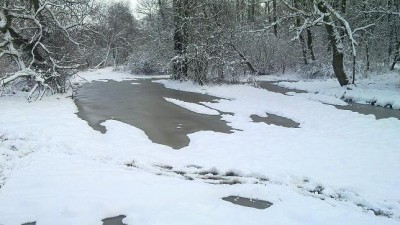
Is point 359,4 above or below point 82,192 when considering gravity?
above

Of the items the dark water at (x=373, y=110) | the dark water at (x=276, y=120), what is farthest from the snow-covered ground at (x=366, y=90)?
the dark water at (x=276, y=120)

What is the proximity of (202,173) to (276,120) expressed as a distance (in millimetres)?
5883

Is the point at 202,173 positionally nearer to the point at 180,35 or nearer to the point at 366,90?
the point at 366,90

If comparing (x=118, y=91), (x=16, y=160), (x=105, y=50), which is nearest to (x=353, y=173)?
(x=16, y=160)

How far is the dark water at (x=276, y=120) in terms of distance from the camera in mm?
12294

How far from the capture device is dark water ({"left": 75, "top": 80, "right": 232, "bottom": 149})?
11.3m

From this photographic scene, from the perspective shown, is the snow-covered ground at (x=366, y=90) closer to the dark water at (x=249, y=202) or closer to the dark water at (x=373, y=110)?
the dark water at (x=373, y=110)

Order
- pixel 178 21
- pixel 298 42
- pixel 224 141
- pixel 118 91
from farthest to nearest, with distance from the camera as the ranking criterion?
pixel 298 42 → pixel 178 21 → pixel 118 91 → pixel 224 141

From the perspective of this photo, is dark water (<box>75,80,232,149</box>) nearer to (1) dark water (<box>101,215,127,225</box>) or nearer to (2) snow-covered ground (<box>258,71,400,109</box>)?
(1) dark water (<box>101,215,127,225</box>)

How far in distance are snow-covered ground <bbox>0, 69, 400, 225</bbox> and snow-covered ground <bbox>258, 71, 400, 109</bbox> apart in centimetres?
415

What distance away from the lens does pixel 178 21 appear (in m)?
22.6

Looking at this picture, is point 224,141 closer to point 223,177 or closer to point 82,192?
point 223,177

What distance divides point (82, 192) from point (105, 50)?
49.2 m

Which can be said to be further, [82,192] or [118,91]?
[118,91]
